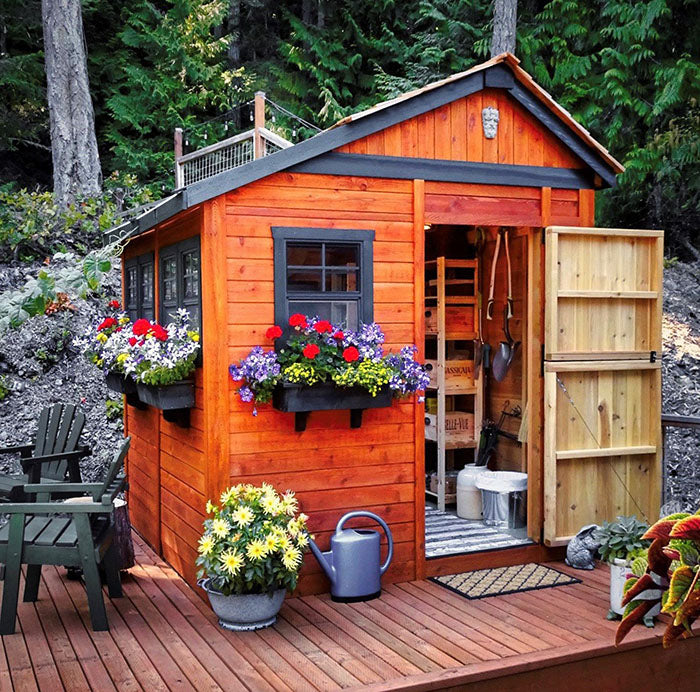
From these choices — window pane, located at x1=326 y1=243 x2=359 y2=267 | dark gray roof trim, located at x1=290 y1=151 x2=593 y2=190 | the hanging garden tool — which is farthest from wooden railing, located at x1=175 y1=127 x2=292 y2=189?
window pane, located at x1=326 y1=243 x2=359 y2=267

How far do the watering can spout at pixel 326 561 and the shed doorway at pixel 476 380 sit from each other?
4.09ft

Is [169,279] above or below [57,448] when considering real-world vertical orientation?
above

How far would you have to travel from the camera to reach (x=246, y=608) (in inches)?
157

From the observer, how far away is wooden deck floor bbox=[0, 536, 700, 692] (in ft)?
11.3

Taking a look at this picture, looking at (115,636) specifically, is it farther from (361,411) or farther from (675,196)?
(675,196)

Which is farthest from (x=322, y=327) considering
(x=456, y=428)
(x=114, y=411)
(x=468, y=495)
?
(x=114, y=411)

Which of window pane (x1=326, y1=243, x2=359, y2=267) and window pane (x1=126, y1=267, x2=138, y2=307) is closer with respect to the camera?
window pane (x1=326, y1=243, x2=359, y2=267)

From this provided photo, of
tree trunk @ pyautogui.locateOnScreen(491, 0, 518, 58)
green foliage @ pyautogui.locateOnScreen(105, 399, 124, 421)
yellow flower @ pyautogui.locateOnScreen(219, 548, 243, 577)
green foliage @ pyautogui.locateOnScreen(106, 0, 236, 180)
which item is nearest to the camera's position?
yellow flower @ pyautogui.locateOnScreen(219, 548, 243, 577)

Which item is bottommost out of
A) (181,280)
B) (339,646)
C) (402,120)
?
(339,646)

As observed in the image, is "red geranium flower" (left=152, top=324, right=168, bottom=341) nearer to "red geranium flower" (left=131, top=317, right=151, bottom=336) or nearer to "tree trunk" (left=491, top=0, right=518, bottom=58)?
"red geranium flower" (left=131, top=317, right=151, bottom=336)

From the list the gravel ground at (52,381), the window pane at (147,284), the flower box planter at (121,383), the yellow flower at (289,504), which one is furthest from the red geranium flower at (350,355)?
the gravel ground at (52,381)

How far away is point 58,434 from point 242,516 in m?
1.96

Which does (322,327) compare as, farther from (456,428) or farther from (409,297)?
(456,428)

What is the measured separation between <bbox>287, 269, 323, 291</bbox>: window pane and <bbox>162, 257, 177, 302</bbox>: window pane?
Result: 3.03 feet
